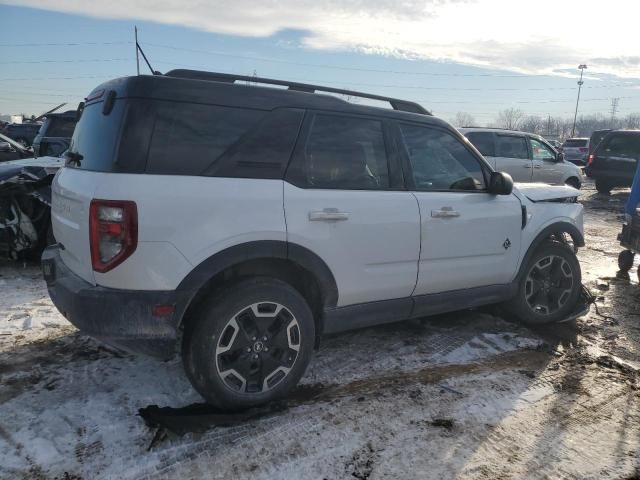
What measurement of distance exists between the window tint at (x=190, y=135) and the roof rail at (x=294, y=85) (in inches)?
12.6

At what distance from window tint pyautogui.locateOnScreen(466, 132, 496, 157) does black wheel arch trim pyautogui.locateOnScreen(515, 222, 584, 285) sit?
669 centimetres

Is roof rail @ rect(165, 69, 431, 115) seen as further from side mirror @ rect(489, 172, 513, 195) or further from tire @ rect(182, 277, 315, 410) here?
tire @ rect(182, 277, 315, 410)

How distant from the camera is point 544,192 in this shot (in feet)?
15.2

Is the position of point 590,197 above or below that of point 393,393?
above

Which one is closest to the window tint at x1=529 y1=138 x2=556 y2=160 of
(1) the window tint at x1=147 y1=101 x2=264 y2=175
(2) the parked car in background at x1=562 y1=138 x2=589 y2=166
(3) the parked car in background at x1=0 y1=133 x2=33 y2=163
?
(1) the window tint at x1=147 y1=101 x2=264 y2=175

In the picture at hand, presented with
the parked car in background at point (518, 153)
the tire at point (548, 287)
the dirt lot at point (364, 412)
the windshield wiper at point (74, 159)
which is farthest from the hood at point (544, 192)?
the parked car in background at point (518, 153)

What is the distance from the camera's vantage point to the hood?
14.9 feet

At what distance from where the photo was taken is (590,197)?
16000 millimetres

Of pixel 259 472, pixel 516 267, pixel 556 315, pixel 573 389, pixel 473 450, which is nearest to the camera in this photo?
pixel 259 472

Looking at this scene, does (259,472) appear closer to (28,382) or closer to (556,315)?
(28,382)

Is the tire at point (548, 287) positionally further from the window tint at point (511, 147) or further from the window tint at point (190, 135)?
the window tint at point (511, 147)

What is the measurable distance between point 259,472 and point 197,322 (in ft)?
2.93

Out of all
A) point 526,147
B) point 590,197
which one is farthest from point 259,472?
point 590,197

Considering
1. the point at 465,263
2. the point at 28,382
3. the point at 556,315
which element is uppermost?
the point at 465,263
